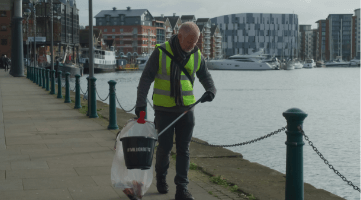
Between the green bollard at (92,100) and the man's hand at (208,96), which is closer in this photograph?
the man's hand at (208,96)

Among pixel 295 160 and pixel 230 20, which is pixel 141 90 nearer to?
pixel 295 160

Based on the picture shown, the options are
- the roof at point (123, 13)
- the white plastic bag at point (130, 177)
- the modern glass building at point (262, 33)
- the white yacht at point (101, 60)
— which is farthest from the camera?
the modern glass building at point (262, 33)

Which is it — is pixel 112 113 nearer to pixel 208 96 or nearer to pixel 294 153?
pixel 208 96

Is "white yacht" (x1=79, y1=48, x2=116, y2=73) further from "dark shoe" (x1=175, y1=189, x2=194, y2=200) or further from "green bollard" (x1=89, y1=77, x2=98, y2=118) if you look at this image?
"dark shoe" (x1=175, y1=189, x2=194, y2=200)

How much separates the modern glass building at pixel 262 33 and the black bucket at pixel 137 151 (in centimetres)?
15788

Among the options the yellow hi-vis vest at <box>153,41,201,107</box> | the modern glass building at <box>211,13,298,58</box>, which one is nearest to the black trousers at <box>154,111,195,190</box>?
the yellow hi-vis vest at <box>153,41,201,107</box>

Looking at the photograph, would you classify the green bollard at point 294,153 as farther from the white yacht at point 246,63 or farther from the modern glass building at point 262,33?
the modern glass building at point 262,33

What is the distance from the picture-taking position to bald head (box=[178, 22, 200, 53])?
14.7 feet

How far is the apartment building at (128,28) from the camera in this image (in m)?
135

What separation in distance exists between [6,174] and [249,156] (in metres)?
6.04

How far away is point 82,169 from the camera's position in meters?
5.93

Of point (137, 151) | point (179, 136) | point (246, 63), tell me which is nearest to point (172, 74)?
point (179, 136)

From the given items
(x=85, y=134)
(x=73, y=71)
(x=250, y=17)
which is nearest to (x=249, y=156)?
(x=85, y=134)

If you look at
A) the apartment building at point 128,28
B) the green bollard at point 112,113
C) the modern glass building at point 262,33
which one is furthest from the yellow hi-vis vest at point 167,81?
the modern glass building at point 262,33
